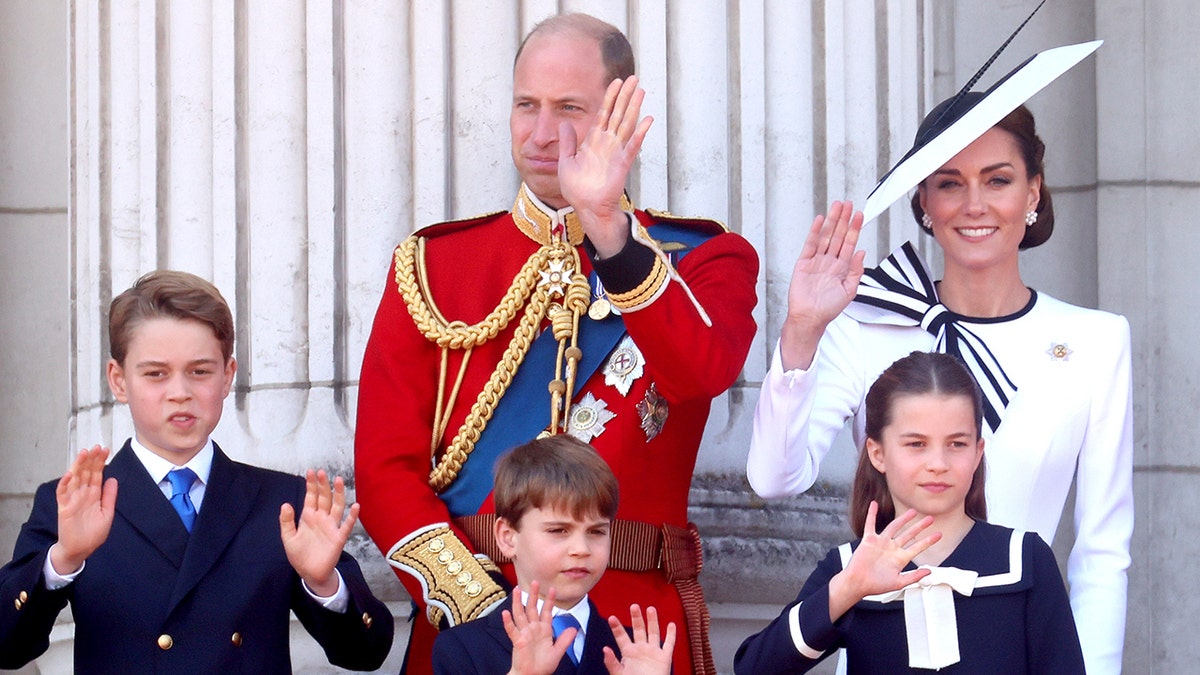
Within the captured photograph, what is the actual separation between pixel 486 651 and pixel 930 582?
759mm

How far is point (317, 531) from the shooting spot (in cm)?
362

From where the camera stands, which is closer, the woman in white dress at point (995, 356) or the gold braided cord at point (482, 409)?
the woman in white dress at point (995, 356)

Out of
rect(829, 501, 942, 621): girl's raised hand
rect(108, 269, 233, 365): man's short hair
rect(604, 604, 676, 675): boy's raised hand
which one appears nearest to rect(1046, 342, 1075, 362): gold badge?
rect(829, 501, 942, 621): girl's raised hand

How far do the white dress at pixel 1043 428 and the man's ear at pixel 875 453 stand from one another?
18 centimetres

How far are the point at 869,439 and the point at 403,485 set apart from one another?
901 mm

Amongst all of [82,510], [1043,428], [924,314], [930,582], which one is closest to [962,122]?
[924,314]

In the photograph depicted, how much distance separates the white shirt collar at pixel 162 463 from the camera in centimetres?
376

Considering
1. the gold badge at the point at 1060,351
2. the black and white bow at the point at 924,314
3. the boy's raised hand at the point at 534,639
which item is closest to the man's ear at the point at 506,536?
the boy's raised hand at the point at 534,639

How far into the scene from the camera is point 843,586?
3334 millimetres

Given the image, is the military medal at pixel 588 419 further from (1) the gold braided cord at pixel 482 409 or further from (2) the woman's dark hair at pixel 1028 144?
(2) the woman's dark hair at pixel 1028 144

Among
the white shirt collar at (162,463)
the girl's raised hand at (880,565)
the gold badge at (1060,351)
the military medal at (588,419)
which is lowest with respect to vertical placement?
the girl's raised hand at (880,565)

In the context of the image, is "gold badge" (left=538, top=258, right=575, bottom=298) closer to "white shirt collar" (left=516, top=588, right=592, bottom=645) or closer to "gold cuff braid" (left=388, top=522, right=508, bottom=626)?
"gold cuff braid" (left=388, top=522, right=508, bottom=626)

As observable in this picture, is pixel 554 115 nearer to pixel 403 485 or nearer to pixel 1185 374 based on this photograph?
pixel 403 485

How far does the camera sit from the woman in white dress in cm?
378
